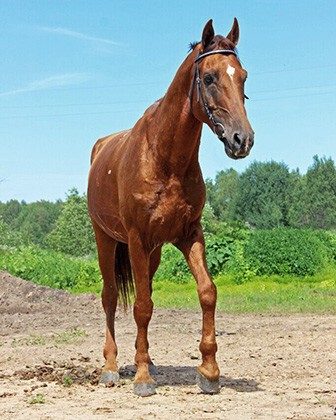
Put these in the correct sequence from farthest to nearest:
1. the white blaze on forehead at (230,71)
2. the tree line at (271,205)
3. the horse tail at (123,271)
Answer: the tree line at (271,205), the horse tail at (123,271), the white blaze on forehead at (230,71)

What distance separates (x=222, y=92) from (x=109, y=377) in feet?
9.84

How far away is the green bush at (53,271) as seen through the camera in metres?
19.6

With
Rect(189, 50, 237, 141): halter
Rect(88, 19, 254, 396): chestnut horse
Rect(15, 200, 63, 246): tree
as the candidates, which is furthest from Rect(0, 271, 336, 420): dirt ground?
Rect(15, 200, 63, 246): tree

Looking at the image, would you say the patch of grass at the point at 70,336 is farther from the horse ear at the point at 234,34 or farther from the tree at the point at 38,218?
the tree at the point at 38,218

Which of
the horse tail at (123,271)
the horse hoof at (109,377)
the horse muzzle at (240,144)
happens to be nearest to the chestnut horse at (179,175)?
the horse muzzle at (240,144)

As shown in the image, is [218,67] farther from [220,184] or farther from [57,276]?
[220,184]

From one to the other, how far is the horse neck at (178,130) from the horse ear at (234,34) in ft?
1.07

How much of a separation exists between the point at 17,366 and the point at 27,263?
1271 cm

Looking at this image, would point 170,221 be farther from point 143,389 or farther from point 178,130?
point 143,389

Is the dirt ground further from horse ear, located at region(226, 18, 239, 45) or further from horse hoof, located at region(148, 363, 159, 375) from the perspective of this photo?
horse ear, located at region(226, 18, 239, 45)

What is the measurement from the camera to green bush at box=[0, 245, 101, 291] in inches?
→ 773

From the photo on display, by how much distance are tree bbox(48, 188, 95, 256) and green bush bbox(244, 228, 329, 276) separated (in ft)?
169

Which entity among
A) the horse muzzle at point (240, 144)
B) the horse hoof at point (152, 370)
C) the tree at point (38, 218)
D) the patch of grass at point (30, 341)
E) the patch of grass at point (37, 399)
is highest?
the tree at point (38, 218)

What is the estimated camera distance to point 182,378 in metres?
6.99
